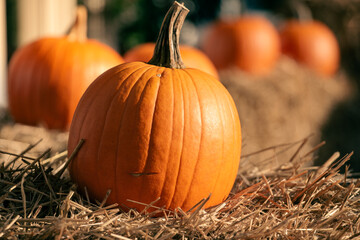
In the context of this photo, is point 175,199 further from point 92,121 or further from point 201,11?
point 201,11

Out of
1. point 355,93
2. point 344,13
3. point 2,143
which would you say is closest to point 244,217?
point 2,143

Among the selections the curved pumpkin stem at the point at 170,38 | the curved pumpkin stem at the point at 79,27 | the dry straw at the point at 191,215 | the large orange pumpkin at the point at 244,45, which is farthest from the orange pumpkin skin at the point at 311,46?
the curved pumpkin stem at the point at 170,38

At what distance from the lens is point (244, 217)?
157 centimetres

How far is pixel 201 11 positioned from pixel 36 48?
774 centimetres

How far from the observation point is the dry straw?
1.42m

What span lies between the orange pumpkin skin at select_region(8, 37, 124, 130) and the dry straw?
1408mm

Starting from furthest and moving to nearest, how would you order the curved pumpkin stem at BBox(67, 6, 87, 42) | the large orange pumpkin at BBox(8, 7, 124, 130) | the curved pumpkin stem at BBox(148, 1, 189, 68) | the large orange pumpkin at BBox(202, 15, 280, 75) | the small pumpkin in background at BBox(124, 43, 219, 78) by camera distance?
the large orange pumpkin at BBox(202, 15, 280, 75) < the small pumpkin in background at BBox(124, 43, 219, 78) < the curved pumpkin stem at BBox(67, 6, 87, 42) < the large orange pumpkin at BBox(8, 7, 124, 130) < the curved pumpkin stem at BBox(148, 1, 189, 68)

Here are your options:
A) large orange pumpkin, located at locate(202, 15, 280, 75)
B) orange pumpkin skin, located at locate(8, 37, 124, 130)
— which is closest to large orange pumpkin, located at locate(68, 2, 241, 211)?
orange pumpkin skin, located at locate(8, 37, 124, 130)

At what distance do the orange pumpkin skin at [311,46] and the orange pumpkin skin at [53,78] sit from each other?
4.38 m

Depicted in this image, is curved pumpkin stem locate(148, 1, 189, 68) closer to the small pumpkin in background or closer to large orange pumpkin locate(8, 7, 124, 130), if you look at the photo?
large orange pumpkin locate(8, 7, 124, 130)

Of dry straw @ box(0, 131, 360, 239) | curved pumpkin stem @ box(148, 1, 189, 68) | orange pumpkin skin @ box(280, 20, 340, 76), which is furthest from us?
orange pumpkin skin @ box(280, 20, 340, 76)

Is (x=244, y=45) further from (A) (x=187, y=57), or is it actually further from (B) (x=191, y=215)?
(B) (x=191, y=215)

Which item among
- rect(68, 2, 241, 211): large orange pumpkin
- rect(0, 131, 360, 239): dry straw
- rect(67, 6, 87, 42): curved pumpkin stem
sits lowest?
rect(0, 131, 360, 239): dry straw

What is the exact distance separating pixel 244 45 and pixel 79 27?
3239mm
